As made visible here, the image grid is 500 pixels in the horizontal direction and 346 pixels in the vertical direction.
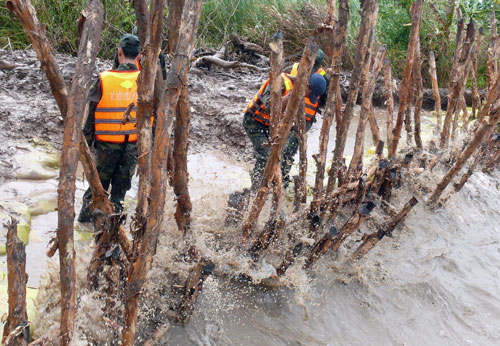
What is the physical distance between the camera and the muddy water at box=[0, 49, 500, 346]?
2.32 metres

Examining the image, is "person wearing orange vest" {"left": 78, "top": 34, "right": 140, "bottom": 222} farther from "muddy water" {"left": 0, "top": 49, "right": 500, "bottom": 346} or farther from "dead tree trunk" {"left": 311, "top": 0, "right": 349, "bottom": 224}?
"dead tree trunk" {"left": 311, "top": 0, "right": 349, "bottom": 224}

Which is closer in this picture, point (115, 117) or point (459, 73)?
point (115, 117)

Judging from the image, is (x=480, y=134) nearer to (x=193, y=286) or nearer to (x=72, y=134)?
(x=193, y=286)

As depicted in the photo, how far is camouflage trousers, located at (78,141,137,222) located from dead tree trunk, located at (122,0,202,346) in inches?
61.2

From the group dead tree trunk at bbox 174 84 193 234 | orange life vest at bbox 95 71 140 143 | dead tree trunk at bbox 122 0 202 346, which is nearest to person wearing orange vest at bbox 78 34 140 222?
orange life vest at bbox 95 71 140 143

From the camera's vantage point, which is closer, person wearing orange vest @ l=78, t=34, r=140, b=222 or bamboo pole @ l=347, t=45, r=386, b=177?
person wearing orange vest @ l=78, t=34, r=140, b=222

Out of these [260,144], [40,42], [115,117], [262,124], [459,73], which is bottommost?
[260,144]

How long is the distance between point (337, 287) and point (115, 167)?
1.91 metres

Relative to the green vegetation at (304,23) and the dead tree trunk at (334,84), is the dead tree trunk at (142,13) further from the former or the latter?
the green vegetation at (304,23)

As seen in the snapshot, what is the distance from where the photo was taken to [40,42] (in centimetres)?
144

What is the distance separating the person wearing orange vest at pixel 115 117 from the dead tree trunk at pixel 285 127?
1048 millimetres

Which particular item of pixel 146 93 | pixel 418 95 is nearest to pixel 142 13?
pixel 146 93

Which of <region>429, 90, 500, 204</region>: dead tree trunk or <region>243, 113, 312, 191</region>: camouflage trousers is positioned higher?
<region>429, 90, 500, 204</region>: dead tree trunk

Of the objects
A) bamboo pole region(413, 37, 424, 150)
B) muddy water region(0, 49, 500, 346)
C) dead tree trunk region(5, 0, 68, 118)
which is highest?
dead tree trunk region(5, 0, 68, 118)
